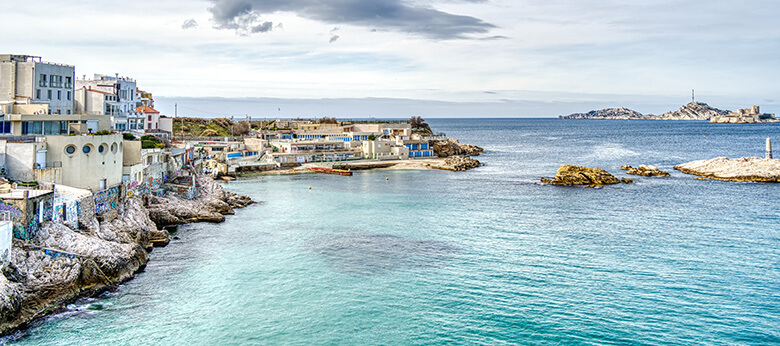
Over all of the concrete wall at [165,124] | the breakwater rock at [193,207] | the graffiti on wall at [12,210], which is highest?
the concrete wall at [165,124]

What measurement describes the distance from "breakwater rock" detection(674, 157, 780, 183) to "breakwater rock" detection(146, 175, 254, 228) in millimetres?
60216

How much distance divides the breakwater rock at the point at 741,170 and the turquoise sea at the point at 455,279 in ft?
60.5

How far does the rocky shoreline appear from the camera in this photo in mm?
21938

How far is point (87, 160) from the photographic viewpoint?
3447 centimetres

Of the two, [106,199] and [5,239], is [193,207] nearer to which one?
[106,199]

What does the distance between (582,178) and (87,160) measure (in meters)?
53.9

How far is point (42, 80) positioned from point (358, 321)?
3808 centimetres

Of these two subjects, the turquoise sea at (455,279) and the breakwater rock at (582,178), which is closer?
the turquoise sea at (455,279)

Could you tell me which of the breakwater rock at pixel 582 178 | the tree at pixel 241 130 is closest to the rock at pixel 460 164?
the breakwater rock at pixel 582 178

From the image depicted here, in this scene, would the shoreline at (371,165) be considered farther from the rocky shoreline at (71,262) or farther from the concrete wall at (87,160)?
the rocky shoreline at (71,262)

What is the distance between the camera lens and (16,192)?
2711cm

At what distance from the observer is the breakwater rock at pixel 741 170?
224ft

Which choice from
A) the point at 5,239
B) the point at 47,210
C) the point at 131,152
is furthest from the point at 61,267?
the point at 131,152

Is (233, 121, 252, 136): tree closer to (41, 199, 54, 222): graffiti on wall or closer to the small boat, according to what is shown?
the small boat
